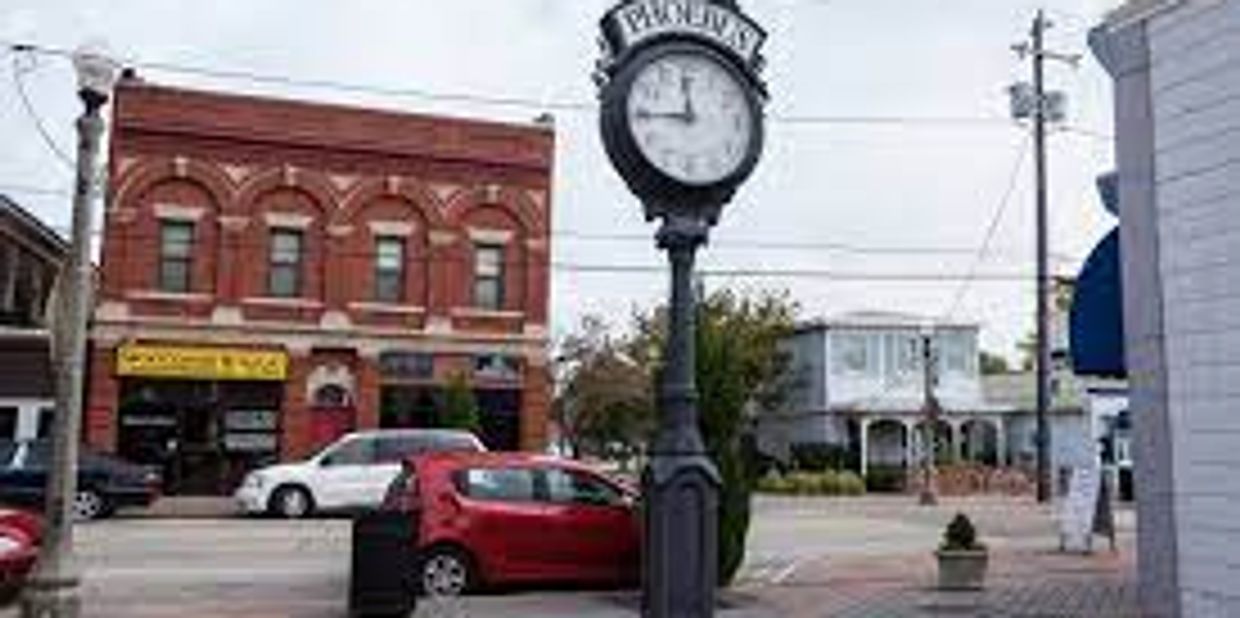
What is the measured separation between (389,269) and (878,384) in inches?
874

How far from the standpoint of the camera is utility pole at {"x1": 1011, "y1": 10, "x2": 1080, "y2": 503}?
126 feet

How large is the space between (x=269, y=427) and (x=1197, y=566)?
102 feet

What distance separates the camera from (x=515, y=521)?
1680 cm

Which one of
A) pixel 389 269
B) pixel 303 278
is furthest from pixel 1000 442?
pixel 303 278

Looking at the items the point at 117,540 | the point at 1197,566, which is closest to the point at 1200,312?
the point at 1197,566

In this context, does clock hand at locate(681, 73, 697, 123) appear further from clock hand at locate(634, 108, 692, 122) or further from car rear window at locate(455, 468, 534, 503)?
car rear window at locate(455, 468, 534, 503)

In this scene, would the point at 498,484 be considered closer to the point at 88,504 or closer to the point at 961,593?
the point at 961,593

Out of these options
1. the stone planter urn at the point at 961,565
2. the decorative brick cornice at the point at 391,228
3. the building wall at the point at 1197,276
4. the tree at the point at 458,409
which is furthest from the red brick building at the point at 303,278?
the building wall at the point at 1197,276

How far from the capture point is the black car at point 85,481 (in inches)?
1057

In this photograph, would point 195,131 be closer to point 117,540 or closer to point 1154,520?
point 117,540

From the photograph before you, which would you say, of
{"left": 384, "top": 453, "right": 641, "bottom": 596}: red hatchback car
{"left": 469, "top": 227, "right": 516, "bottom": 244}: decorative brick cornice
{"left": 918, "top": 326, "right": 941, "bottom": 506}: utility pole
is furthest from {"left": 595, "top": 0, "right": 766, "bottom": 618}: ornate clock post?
{"left": 918, "top": 326, "right": 941, "bottom": 506}: utility pole

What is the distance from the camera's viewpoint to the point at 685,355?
8.00 m

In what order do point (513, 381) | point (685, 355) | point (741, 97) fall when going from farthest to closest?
point (513, 381) → point (741, 97) → point (685, 355)

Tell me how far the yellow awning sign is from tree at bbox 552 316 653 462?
19.1 m
